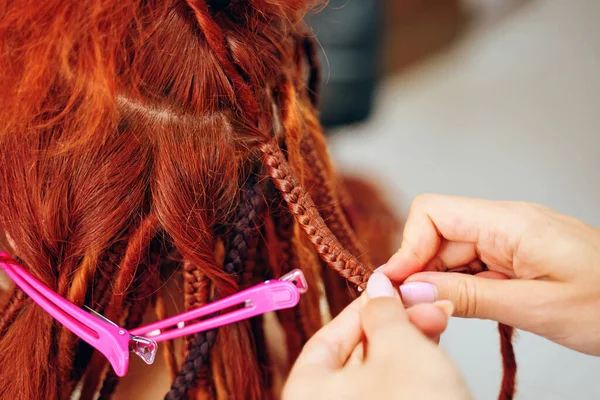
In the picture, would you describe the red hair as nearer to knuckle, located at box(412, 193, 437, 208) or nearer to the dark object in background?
knuckle, located at box(412, 193, 437, 208)

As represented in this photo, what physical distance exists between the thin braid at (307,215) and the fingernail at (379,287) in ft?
0.11

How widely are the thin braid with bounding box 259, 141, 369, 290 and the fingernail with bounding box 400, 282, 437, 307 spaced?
0.05 metres

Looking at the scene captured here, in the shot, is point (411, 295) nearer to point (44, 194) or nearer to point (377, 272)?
point (377, 272)

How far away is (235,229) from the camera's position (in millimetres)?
565

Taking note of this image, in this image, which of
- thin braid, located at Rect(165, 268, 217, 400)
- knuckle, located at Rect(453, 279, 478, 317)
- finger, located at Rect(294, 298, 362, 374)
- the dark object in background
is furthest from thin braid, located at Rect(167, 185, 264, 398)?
the dark object in background

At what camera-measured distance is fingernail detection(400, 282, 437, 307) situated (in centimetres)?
53

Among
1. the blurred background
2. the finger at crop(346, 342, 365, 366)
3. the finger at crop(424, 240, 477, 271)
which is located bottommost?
the finger at crop(346, 342, 365, 366)

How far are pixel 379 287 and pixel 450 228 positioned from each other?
0.14 metres

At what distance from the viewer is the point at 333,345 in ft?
1.62

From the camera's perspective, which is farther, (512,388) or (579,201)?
(579,201)

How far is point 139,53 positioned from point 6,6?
14 cm

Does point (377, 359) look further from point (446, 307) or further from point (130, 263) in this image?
point (130, 263)

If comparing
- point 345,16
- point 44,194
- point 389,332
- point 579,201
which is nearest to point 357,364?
point 389,332

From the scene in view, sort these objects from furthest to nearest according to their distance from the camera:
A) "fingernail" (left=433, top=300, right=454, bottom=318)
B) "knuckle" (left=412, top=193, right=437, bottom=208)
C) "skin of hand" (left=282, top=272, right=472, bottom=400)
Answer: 1. "knuckle" (left=412, top=193, right=437, bottom=208)
2. "fingernail" (left=433, top=300, right=454, bottom=318)
3. "skin of hand" (left=282, top=272, right=472, bottom=400)
